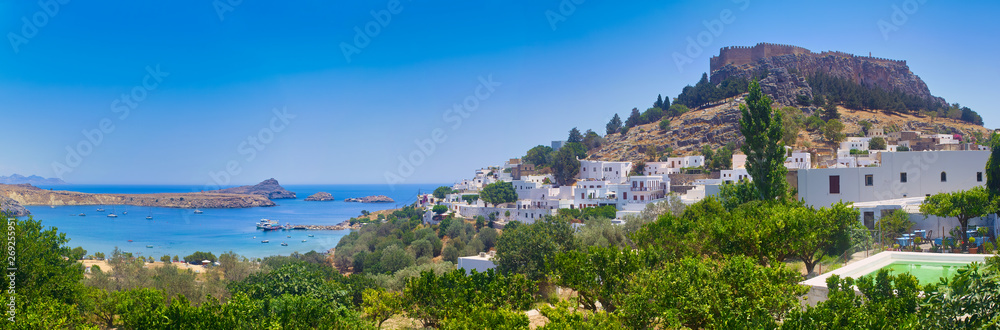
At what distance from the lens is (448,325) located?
10.6 meters

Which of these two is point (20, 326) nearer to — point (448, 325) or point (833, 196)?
point (448, 325)

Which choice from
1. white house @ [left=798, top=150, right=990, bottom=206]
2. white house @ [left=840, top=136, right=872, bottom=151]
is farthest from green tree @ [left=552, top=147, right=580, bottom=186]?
white house @ [left=798, top=150, right=990, bottom=206]

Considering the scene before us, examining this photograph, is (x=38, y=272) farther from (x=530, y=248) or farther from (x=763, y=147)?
(x=763, y=147)

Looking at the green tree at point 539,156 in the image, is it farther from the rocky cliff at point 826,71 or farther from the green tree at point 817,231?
the green tree at point 817,231

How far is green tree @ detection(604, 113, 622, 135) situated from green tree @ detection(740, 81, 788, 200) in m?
66.5

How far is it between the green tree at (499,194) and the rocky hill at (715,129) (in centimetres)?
1629

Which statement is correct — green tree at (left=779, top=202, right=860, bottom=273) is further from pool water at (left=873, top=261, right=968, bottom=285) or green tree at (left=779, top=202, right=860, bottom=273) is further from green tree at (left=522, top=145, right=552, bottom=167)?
green tree at (left=522, top=145, right=552, bottom=167)

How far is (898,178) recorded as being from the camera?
22234 millimetres

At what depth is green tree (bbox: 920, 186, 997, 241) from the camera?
51.6ft

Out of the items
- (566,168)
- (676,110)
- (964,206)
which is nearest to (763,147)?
(964,206)

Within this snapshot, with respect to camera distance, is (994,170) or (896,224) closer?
(994,170)

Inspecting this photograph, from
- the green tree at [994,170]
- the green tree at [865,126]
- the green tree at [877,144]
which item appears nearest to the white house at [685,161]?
the green tree at [877,144]

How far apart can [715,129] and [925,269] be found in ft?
201

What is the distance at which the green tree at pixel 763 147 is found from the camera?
67.9 ft
